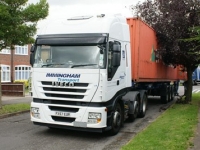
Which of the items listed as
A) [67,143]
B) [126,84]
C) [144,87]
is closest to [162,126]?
[126,84]

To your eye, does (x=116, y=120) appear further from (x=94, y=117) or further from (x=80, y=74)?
(x=80, y=74)

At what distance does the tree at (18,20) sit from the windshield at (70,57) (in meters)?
3.88

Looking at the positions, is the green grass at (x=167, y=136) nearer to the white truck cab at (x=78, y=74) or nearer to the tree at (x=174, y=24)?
the white truck cab at (x=78, y=74)

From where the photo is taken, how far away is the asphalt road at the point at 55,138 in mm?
7102

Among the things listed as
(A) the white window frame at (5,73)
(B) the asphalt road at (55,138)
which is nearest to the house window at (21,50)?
(A) the white window frame at (5,73)

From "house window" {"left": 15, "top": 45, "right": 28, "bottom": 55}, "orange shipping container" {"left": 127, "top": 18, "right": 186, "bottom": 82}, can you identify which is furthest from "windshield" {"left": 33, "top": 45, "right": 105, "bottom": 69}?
"house window" {"left": 15, "top": 45, "right": 28, "bottom": 55}

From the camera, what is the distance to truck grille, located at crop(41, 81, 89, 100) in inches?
297

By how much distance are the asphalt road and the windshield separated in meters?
1.93

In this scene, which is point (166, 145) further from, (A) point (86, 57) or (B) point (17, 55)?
(B) point (17, 55)

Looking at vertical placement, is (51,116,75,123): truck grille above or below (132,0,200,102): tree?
below

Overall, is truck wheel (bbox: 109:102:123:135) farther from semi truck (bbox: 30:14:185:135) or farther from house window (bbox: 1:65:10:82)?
house window (bbox: 1:65:10:82)

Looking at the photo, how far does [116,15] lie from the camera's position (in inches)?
344

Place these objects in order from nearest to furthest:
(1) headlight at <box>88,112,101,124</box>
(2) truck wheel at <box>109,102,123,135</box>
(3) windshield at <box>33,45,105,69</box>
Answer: (1) headlight at <box>88,112,101,124</box>, (3) windshield at <box>33,45,105,69</box>, (2) truck wheel at <box>109,102,123,135</box>

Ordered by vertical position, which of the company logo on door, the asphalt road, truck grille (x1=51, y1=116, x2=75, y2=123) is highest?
the company logo on door
